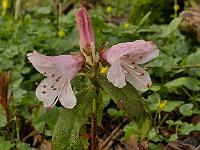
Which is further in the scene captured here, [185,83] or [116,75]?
[185,83]

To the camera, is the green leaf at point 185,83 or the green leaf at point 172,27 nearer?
the green leaf at point 185,83

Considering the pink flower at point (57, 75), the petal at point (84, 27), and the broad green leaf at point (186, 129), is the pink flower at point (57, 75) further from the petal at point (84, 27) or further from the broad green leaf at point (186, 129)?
the broad green leaf at point (186, 129)

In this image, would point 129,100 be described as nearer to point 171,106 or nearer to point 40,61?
point 40,61

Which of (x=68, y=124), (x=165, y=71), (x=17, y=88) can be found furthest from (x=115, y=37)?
(x=68, y=124)

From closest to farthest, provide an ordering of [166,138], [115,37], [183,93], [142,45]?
1. [142,45]
2. [166,138]
3. [183,93]
4. [115,37]

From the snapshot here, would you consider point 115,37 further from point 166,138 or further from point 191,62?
point 166,138

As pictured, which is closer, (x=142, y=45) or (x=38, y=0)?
(x=142, y=45)

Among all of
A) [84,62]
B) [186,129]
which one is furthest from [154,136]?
[84,62]

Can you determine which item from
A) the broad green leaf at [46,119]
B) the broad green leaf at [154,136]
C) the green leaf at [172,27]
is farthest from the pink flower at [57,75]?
the green leaf at [172,27]
